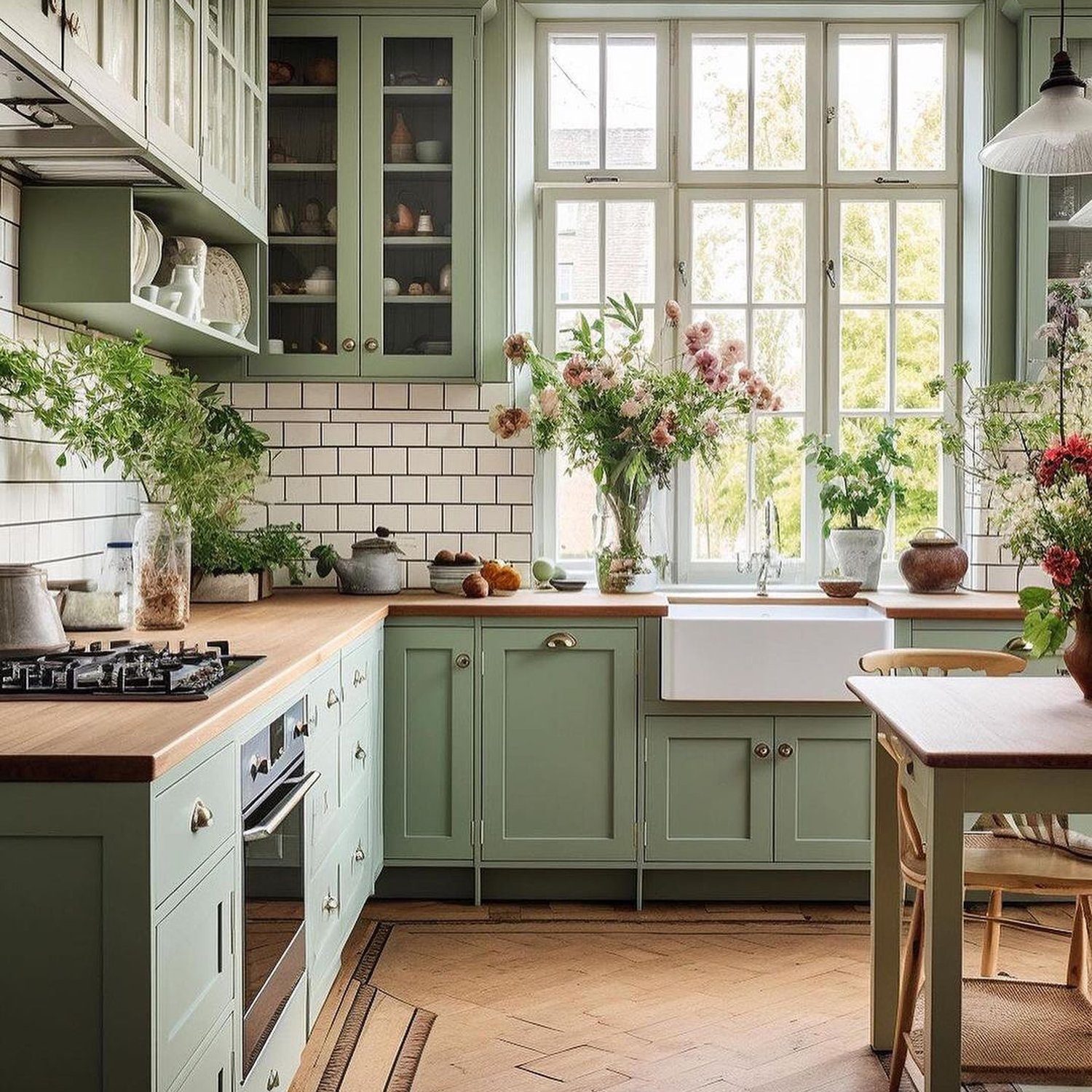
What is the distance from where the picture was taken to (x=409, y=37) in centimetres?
403

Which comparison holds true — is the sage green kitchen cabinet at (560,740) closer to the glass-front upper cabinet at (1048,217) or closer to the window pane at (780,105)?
the glass-front upper cabinet at (1048,217)

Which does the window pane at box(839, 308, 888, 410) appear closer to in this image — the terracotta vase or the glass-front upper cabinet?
the glass-front upper cabinet

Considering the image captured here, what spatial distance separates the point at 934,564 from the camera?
13.3 feet

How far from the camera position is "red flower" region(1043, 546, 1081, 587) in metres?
2.35

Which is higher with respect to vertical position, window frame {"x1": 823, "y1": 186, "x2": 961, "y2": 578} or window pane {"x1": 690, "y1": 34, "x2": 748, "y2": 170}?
window pane {"x1": 690, "y1": 34, "x2": 748, "y2": 170}

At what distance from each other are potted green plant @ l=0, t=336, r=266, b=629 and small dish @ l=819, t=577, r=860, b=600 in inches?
76.9

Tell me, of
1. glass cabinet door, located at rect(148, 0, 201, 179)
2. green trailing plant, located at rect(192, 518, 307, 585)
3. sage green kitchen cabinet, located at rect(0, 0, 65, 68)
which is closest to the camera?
sage green kitchen cabinet, located at rect(0, 0, 65, 68)

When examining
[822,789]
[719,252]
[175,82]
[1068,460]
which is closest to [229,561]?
[175,82]

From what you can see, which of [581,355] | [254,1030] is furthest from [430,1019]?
[581,355]

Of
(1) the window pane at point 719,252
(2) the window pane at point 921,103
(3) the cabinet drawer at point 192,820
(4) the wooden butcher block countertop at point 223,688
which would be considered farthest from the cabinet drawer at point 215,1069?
(2) the window pane at point 921,103

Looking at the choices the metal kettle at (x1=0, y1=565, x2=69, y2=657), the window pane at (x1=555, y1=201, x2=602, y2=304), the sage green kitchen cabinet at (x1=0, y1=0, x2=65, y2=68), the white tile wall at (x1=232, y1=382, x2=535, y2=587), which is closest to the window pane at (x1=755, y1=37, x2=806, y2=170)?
the window pane at (x1=555, y1=201, x2=602, y2=304)

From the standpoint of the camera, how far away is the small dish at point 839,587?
4.05 metres

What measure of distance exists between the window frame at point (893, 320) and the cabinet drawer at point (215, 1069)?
123 inches

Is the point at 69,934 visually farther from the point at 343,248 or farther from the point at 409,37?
the point at 409,37
